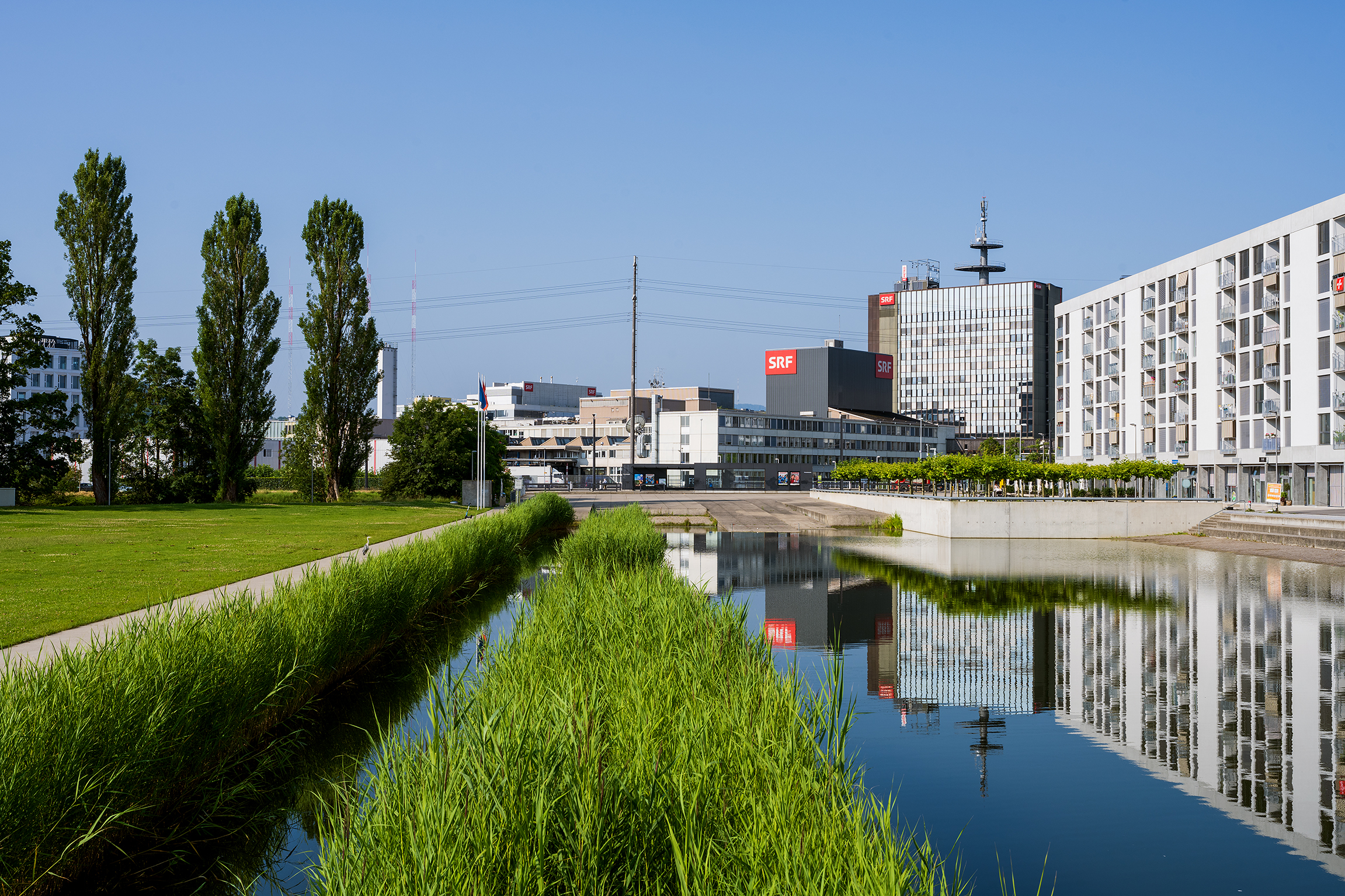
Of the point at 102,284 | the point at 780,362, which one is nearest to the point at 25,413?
the point at 102,284

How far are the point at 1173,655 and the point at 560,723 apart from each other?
12.8m

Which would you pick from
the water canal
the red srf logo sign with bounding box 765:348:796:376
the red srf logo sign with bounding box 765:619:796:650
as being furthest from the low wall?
the red srf logo sign with bounding box 765:348:796:376

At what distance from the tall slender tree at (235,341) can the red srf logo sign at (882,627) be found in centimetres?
3759

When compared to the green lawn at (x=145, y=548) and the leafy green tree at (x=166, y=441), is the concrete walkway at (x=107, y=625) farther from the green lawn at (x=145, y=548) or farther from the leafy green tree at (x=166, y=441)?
the leafy green tree at (x=166, y=441)

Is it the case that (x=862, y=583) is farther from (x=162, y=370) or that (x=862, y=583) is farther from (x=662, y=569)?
(x=162, y=370)

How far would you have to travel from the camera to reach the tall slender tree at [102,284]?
4438 centimetres

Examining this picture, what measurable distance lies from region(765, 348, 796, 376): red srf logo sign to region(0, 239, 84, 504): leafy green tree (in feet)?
345

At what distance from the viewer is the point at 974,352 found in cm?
16112

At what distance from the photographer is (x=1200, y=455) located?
219 ft

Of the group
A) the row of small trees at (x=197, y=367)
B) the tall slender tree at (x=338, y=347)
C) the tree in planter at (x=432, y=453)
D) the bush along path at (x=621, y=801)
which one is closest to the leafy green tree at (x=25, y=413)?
the row of small trees at (x=197, y=367)

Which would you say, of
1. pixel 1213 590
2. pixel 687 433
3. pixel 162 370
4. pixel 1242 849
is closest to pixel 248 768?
pixel 1242 849

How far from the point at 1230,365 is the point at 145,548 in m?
62.4

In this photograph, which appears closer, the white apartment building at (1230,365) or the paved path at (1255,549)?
the paved path at (1255,549)

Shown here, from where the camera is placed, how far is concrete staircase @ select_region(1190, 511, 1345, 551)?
34.9 meters
